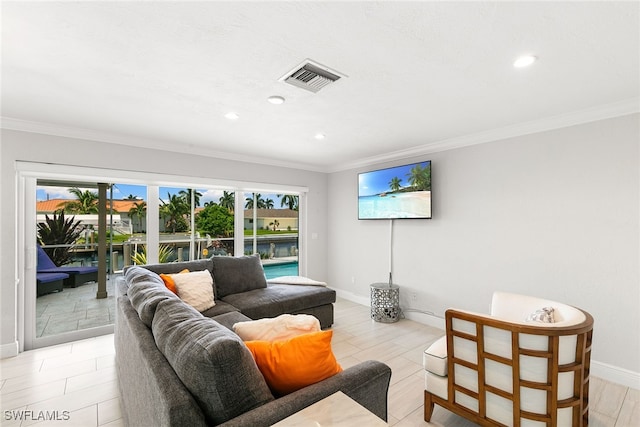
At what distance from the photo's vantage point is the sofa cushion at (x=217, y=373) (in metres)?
1.06

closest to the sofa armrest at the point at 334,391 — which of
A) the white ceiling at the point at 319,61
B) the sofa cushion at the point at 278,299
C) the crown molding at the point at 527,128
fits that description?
the white ceiling at the point at 319,61

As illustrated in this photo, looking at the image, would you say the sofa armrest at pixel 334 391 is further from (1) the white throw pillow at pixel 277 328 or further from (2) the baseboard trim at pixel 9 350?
(2) the baseboard trim at pixel 9 350

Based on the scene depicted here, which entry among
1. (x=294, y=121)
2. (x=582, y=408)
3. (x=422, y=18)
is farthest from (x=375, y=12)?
(x=582, y=408)

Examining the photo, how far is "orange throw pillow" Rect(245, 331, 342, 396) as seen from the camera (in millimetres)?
1269

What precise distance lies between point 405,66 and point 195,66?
1.40m

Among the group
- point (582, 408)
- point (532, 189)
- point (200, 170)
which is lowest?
point (582, 408)

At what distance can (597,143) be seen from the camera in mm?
2705

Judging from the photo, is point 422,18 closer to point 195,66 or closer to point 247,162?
point 195,66

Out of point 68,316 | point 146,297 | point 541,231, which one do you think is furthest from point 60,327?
point 541,231

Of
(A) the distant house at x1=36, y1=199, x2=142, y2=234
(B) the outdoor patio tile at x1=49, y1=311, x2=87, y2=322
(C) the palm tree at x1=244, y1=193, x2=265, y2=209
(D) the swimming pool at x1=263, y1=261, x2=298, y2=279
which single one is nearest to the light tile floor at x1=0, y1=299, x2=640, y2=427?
(B) the outdoor patio tile at x1=49, y1=311, x2=87, y2=322

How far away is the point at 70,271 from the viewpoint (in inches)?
140

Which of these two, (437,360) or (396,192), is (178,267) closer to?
(437,360)

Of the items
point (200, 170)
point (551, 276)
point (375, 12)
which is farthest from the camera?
point (200, 170)

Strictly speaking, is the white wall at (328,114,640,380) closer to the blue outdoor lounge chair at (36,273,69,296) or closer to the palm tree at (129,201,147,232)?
the palm tree at (129,201,147,232)
